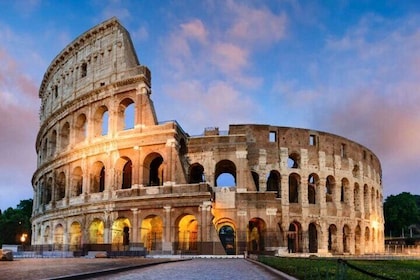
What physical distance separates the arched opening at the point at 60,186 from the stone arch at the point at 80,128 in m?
4.26

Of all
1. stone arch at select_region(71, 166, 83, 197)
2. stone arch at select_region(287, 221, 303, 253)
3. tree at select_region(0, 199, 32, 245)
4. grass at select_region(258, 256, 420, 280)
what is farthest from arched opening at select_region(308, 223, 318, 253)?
tree at select_region(0, 199, 32, 245)

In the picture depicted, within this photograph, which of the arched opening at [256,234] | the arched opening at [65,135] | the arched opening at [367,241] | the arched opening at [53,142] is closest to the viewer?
the arched opening at [256,234]

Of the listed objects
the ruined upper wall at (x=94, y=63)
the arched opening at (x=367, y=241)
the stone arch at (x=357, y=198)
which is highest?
the ruined upper wall at (x=94, y=63)

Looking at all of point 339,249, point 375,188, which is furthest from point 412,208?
point 339,249

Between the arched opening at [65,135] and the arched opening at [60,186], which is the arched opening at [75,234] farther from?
the arched opening at [65,135]

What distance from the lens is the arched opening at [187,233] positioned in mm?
35125

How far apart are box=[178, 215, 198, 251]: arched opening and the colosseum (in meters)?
0.12

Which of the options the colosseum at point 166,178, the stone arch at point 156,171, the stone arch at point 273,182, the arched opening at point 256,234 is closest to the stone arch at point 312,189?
the colosseum at point 166,178

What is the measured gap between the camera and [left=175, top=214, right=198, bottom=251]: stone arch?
34781 millimetres

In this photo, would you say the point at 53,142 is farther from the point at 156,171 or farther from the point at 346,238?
the point at 346,238

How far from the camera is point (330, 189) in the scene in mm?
44781

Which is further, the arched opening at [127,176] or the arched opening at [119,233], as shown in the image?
the arched opening at [127,176]

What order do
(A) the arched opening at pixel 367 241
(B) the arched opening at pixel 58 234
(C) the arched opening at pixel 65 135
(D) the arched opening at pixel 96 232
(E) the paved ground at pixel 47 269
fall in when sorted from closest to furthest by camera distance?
(E) the paved ground at pixel 47 269, (D) the arched opening at pixel 96 232, (B) the arched opening at pixel 58 234, (C) the arched opening at pixel 65 135, (A) the arched opening at pixel 367 241

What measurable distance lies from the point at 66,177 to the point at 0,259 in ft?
70.6
